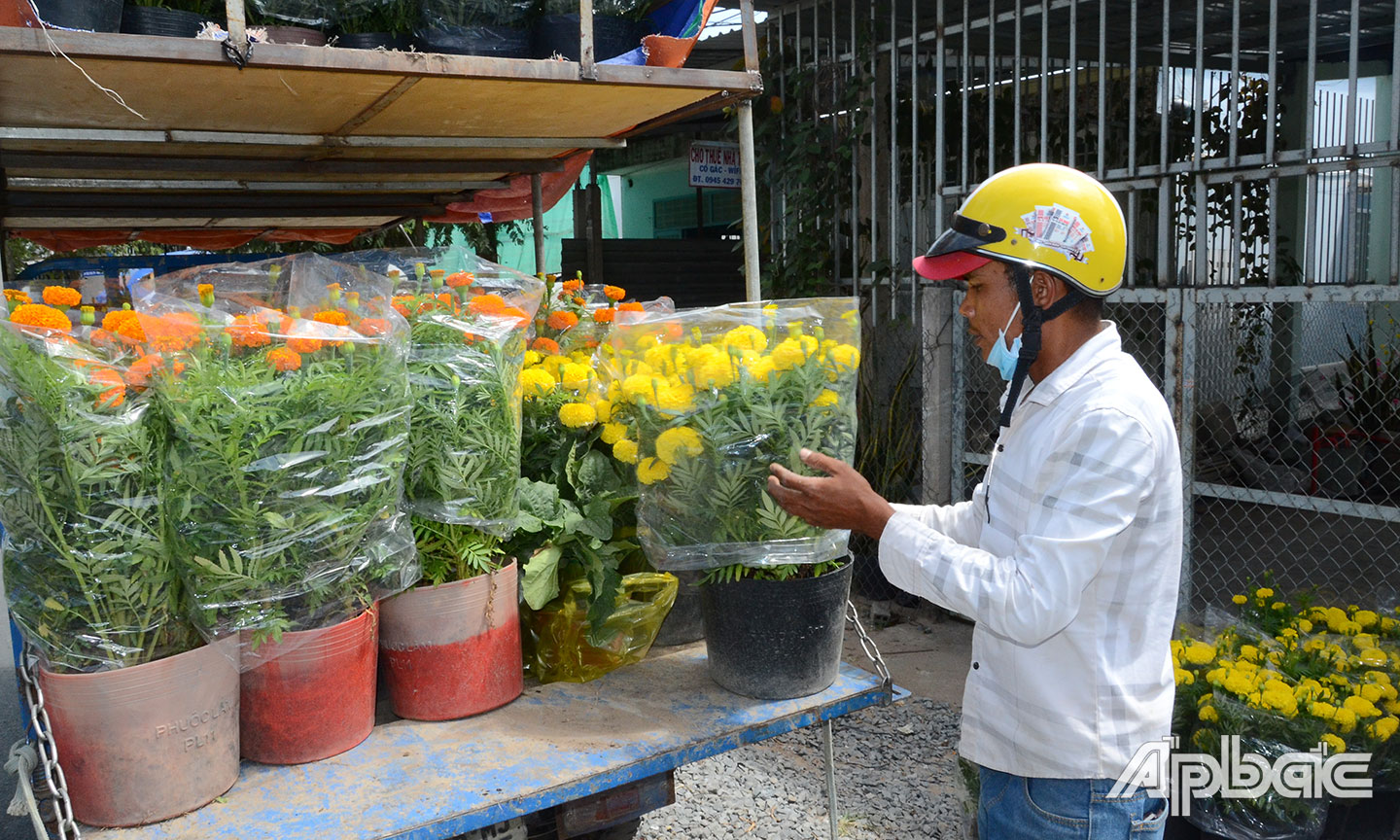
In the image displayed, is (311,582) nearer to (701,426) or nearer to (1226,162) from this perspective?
(701,426)

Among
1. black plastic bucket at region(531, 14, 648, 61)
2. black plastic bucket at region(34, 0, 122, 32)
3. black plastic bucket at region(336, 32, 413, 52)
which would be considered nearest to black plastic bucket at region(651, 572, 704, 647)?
black plastic bucket at region(531, 14, 648, 61)

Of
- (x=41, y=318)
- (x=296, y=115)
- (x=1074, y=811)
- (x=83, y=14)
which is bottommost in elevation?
(x=1074, y=811)

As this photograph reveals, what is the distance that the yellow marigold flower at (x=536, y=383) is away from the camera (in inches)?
97.7

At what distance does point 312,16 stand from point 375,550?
1.63m

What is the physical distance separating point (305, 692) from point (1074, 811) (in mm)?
1469

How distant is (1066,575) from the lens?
1.67 metres

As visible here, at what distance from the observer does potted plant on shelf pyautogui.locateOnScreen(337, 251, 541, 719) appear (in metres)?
2.11

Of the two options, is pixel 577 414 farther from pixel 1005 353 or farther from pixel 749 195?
pixel 749 195

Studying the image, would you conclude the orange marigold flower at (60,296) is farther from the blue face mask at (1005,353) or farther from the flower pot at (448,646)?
the blue face mask at (1005,353)

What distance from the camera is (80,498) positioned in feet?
5.57

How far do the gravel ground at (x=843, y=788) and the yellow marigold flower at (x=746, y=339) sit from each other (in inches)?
70.6

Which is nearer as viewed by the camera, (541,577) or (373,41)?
(541,577)

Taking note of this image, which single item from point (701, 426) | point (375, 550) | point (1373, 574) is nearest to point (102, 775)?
point (375, 550)

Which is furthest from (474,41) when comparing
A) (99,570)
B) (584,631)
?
(99,570)
